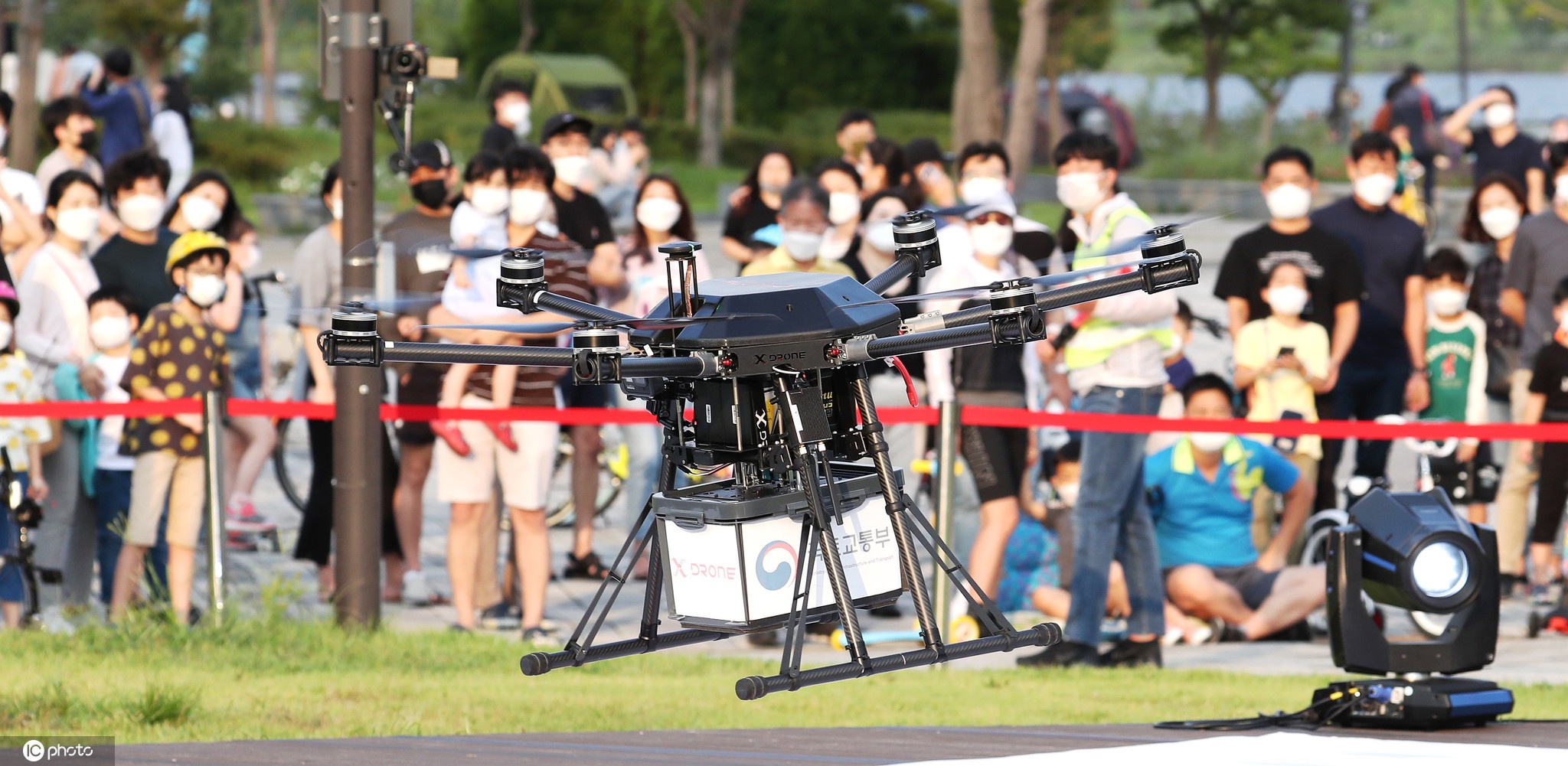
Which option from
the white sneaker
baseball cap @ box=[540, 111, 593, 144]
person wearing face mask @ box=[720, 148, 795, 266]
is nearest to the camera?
the white sneaker

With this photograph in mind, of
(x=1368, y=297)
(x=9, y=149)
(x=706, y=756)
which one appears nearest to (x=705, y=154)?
(x=9, y=149)

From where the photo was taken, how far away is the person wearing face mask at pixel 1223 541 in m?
7.77

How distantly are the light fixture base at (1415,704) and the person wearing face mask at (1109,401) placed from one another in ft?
5.60

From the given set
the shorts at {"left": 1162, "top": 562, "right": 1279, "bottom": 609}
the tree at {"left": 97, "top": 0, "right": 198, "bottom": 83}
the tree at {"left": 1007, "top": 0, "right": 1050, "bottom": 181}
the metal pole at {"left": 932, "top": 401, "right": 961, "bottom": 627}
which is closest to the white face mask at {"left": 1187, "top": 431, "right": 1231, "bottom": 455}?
the shorts at {"left": 1162, "top": 562, "right": 1279, "bottom": 609}

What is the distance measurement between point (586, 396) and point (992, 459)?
2136 mm

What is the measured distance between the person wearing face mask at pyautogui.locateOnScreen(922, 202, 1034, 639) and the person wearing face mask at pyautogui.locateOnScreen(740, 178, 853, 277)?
510 mm

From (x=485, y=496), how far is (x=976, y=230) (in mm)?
2258

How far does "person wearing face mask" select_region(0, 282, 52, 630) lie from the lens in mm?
7438

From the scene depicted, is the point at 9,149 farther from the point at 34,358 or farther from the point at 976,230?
the point at 976,230

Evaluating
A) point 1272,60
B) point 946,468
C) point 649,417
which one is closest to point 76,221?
point 649,417

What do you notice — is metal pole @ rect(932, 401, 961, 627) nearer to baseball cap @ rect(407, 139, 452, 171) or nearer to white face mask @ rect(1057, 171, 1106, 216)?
white face mask @ rect(1057, 171, 1106, 216)

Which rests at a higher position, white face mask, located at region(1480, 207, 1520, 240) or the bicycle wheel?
white face mask, located at region(1480, 207, 1520, 240)

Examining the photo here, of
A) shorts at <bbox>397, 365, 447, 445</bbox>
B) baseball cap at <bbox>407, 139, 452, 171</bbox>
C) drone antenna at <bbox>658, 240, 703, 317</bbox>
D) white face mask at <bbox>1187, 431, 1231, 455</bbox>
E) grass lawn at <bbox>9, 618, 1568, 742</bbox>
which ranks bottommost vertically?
grass lawn at <bbox>9, 618, 1568, 742</bbox>

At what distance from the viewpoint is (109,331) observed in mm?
7824
